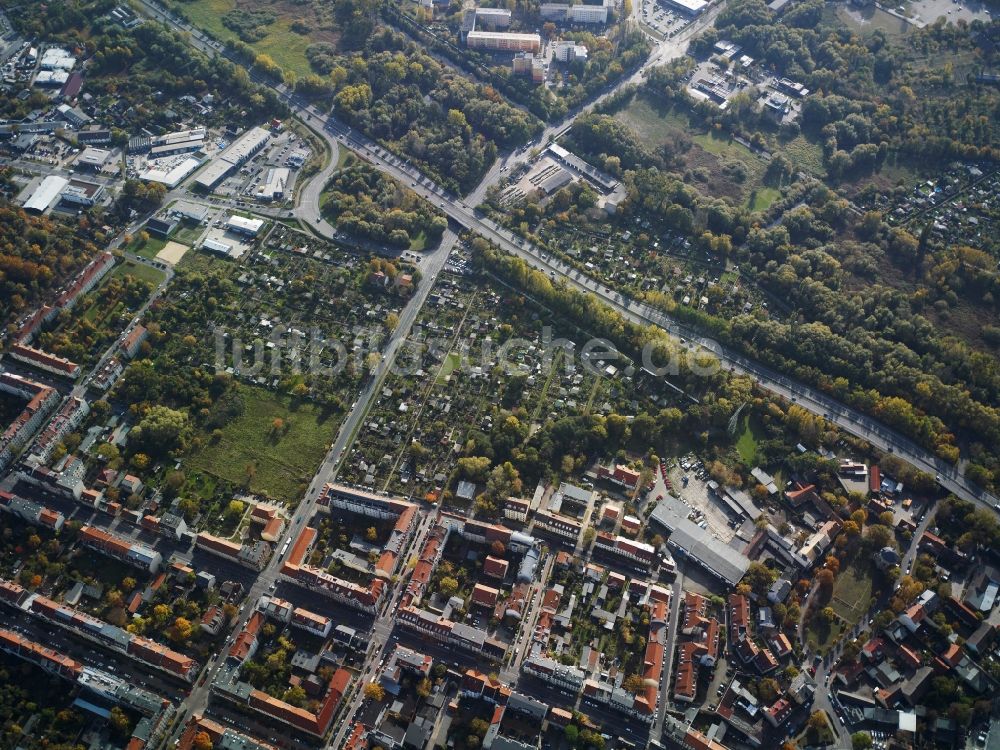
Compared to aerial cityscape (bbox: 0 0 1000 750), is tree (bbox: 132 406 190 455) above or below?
below

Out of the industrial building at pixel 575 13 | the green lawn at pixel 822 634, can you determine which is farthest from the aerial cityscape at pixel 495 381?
the industrial building at pixel 575 13

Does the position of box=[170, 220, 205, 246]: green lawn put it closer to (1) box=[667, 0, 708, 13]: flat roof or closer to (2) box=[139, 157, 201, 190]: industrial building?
(2) box=[139, 157, 201, 190]: industrial building

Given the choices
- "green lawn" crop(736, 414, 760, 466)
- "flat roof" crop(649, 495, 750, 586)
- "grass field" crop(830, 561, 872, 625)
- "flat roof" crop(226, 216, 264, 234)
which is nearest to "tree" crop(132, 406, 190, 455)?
"flat roof" crop(226, 216, 264, 234)

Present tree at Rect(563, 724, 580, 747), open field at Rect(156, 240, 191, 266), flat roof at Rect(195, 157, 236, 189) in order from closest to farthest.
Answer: tree at Rect(563, 724, 580, 747) → open field at Rect(156, 240, 191, 266) → flat roof at Rect(195, 157, 236, 189)

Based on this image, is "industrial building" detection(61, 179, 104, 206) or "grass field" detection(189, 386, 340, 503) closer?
"grass field" detection(189, 386, 340, 503)

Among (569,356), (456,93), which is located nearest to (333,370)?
(569,356)

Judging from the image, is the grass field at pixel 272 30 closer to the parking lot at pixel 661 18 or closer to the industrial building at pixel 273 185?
the industrial building at pixel 273 185

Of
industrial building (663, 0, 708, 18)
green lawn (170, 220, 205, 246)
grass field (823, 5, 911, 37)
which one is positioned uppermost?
grass field (823, 5, 911, 37)

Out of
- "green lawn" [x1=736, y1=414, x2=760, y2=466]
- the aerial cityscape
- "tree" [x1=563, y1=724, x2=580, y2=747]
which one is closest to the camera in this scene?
"tree" [x1=563, y1=724, x2=580, y2=747]
